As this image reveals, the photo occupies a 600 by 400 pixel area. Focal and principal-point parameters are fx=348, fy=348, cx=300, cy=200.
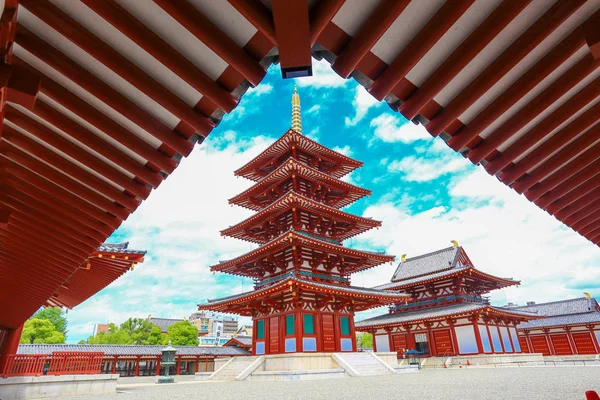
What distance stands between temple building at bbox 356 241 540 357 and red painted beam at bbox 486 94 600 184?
23705 millimetres

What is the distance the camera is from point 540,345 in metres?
35.8

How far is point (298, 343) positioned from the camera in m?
18.4

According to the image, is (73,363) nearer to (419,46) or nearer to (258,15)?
(258,15)

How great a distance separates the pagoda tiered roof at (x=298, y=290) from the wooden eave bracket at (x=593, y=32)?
627 inches

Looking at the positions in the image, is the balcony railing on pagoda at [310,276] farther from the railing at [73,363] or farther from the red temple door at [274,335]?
the railing at [73,363]

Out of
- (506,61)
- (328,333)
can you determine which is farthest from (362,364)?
(506,61)

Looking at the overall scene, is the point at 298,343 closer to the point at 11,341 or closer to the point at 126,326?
the point at 11,341

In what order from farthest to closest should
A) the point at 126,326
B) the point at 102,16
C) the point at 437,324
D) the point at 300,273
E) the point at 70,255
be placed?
the point at 126,326, the point at 437,324, the point at 300,273, the point at 70,255, the point at 102,16

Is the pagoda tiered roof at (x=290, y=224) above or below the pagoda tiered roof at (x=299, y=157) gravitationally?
below

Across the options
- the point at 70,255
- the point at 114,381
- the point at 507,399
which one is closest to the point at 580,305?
the point at 507,399

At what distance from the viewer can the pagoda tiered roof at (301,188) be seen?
22411 millimetres

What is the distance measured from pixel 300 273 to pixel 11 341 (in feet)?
42.7

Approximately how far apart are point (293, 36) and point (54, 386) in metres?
14.8

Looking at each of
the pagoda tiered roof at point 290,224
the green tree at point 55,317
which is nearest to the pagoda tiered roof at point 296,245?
the pagoda tiered roof at point 290,224
